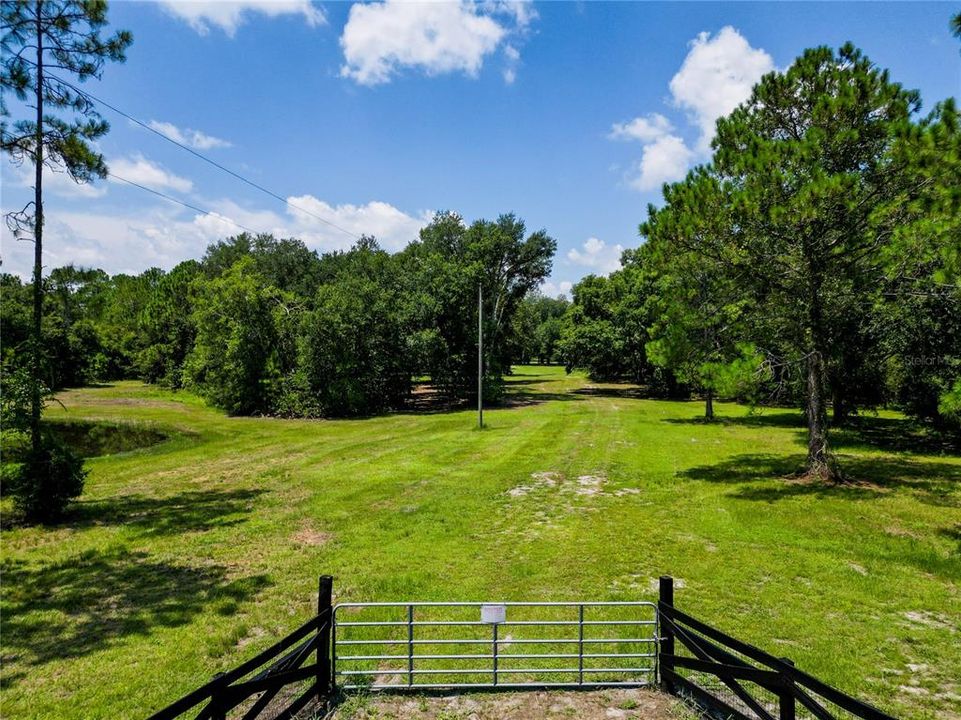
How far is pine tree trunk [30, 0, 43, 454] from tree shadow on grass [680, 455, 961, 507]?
18043mm

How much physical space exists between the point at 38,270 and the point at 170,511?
6563 mm

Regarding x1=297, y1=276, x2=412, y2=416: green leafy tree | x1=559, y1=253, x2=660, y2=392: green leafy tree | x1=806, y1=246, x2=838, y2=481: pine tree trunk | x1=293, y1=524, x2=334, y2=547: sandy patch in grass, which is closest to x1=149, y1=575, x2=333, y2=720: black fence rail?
x1=293, y1=524, x2=334, y2=547: sandy patch in grass

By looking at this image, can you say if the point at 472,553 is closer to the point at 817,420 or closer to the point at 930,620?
the point at 930,620

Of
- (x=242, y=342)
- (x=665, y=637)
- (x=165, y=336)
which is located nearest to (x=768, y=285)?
(x=665, y=637)

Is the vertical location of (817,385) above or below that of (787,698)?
above

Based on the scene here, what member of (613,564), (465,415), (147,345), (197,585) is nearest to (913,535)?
(613,564)

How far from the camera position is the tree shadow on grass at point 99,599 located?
732 centimetres

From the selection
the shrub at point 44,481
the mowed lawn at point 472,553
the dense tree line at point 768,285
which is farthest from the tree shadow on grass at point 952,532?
the shrub at point 44,481

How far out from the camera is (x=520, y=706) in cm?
557

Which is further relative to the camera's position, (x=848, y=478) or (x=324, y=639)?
(x=848, y=478)

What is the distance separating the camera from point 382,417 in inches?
Answer: 1352

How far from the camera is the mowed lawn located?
6.81m

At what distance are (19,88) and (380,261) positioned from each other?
33518mm

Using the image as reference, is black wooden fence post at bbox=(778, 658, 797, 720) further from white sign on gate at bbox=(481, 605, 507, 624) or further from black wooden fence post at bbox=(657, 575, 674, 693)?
white sign on gate at bbox=(481, 605, 507, 624)
